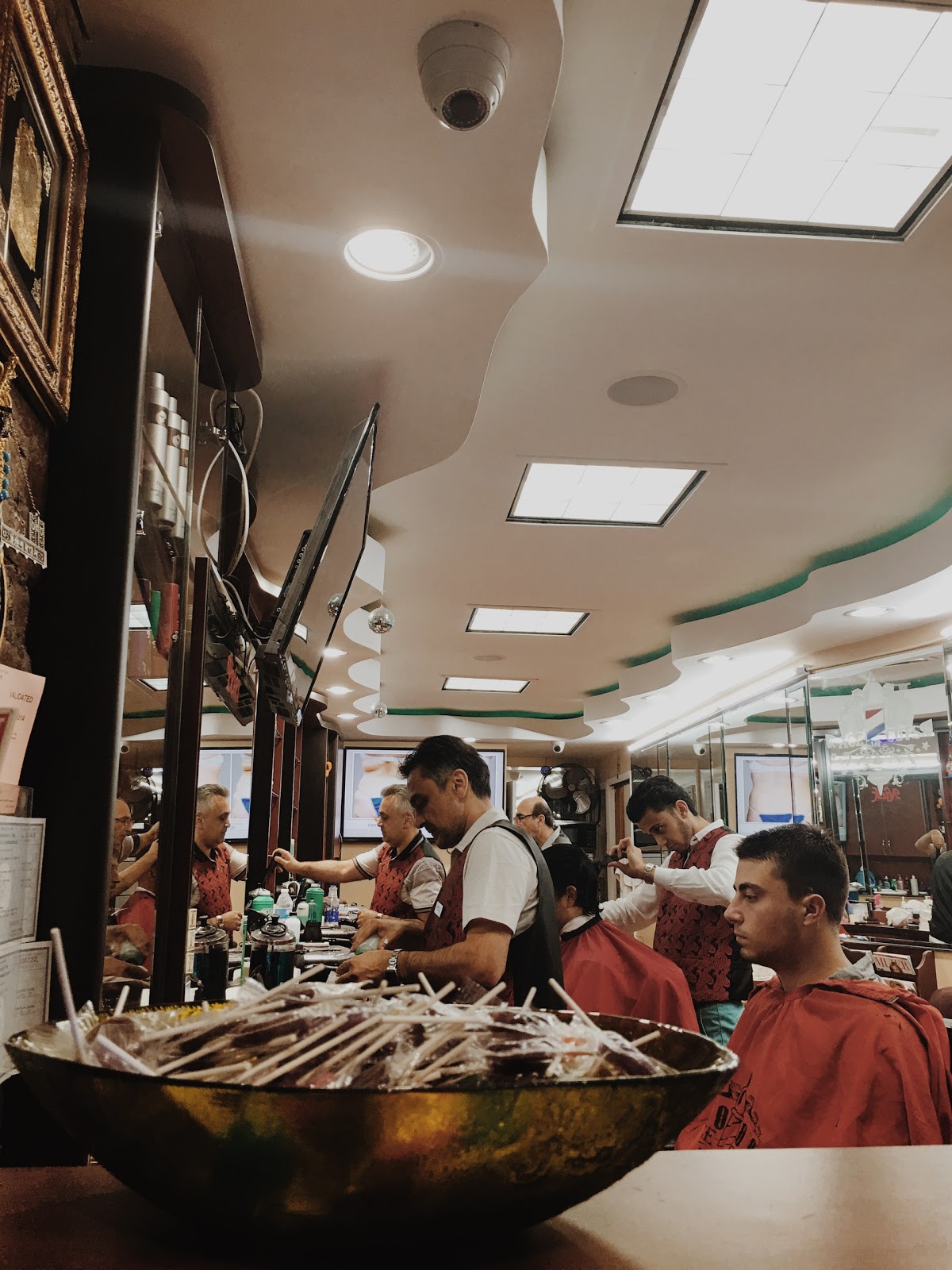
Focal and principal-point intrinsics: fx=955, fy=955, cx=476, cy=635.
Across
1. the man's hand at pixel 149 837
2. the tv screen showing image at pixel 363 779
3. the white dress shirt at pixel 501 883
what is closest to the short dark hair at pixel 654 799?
the white dress shirt at pixel 501 883

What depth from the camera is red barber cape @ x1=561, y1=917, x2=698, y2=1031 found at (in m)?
2.96

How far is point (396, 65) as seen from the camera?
171 cm

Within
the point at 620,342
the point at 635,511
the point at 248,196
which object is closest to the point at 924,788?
the point at 635,511

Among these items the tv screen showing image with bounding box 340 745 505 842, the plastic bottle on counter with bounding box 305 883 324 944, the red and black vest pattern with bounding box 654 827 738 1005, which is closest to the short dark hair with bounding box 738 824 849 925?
the red and black vest pattern with bounding box 654 827 738 1005

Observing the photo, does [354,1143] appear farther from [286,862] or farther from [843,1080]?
[286,862]

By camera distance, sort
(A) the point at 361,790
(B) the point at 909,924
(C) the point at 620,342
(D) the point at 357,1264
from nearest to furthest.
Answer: (D) the point at 357,1264 < (C) the point at 620,342 < (B) the point at 909,924 < (A) the point at 361,790

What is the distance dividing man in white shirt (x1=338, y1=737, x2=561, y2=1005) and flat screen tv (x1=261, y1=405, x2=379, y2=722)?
62 centimetres

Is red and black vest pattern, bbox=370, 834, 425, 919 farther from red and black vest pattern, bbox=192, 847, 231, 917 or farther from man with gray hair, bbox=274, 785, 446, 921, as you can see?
red and black vest pattern, bbox=192, 847, 231, 917

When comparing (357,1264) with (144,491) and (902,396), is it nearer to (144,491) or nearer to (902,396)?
(144,491)

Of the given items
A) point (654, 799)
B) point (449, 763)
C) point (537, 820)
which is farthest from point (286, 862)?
point (449, 763)

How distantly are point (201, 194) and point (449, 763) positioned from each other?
5.19 feet

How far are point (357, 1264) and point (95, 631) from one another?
109 cm

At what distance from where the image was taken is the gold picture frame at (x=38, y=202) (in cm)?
119

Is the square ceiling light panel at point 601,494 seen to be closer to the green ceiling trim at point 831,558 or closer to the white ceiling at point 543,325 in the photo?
the white ceiling at point 543,325
